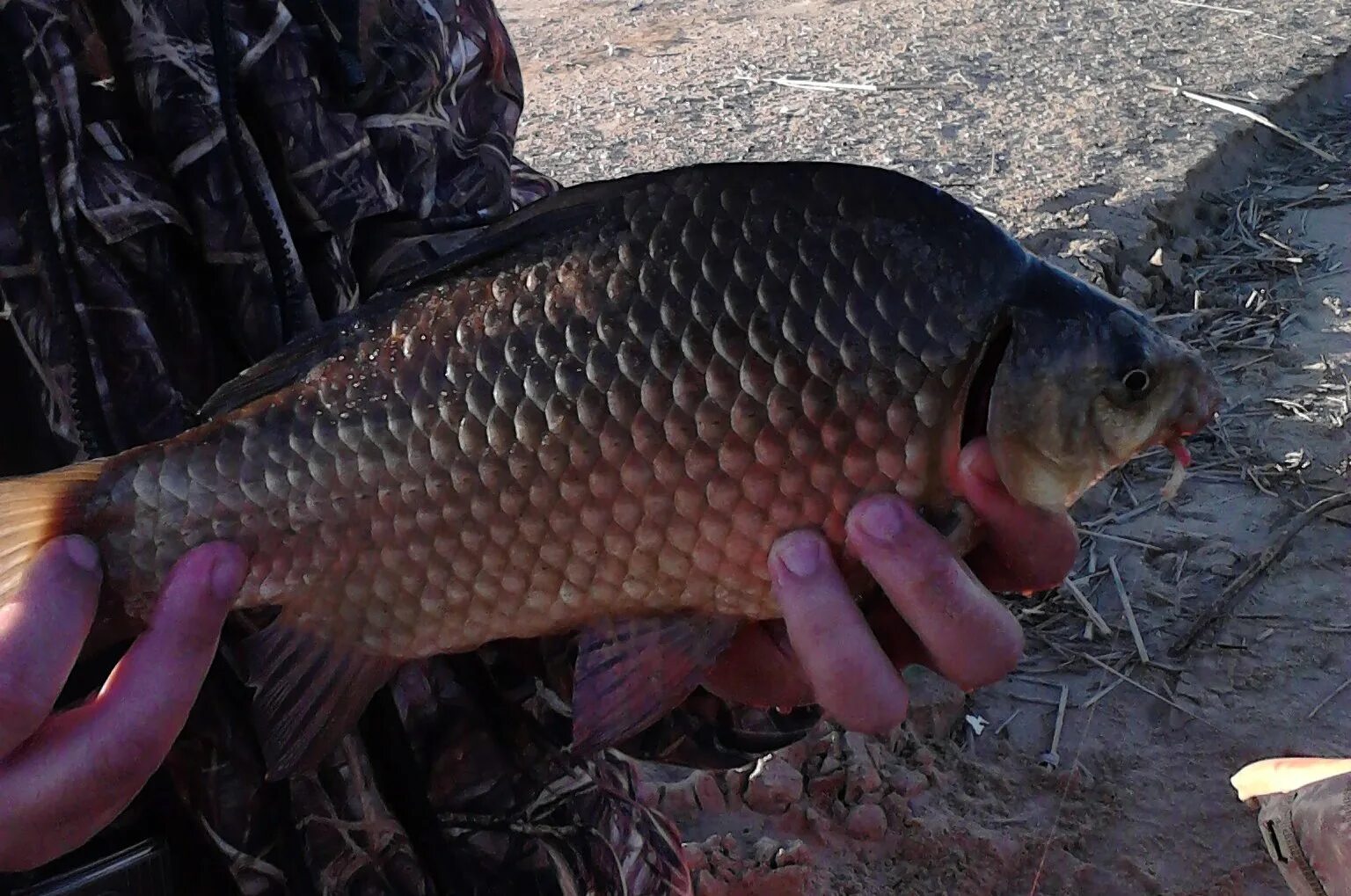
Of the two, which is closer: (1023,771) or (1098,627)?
(1023,771)

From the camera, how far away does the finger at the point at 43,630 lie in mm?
1040

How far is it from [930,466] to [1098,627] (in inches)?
64.0

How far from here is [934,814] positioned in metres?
2.24

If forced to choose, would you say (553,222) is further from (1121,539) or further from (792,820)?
(1121,539)

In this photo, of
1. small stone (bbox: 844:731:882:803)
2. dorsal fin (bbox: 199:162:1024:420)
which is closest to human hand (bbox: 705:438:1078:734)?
dorsal fin (bbox: 199:162:1024:420)

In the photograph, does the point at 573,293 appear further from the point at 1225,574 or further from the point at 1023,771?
the point at 1225,574

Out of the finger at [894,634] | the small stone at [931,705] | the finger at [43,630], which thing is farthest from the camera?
the small stone at [931,705]

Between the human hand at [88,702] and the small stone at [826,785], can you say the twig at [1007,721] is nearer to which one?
the small stone at [826,785]

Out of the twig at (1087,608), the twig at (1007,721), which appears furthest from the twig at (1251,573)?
the twig at (1007,721)

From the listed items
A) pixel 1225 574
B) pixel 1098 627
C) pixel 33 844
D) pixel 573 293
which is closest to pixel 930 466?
pixel 573 293

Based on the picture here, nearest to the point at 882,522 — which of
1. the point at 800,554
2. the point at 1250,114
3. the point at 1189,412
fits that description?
the point at 800,554

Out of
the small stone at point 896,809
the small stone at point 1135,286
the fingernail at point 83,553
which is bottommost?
the small stone at point 896,809

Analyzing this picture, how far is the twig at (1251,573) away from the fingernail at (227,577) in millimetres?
1972

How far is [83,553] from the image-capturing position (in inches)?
44.8
